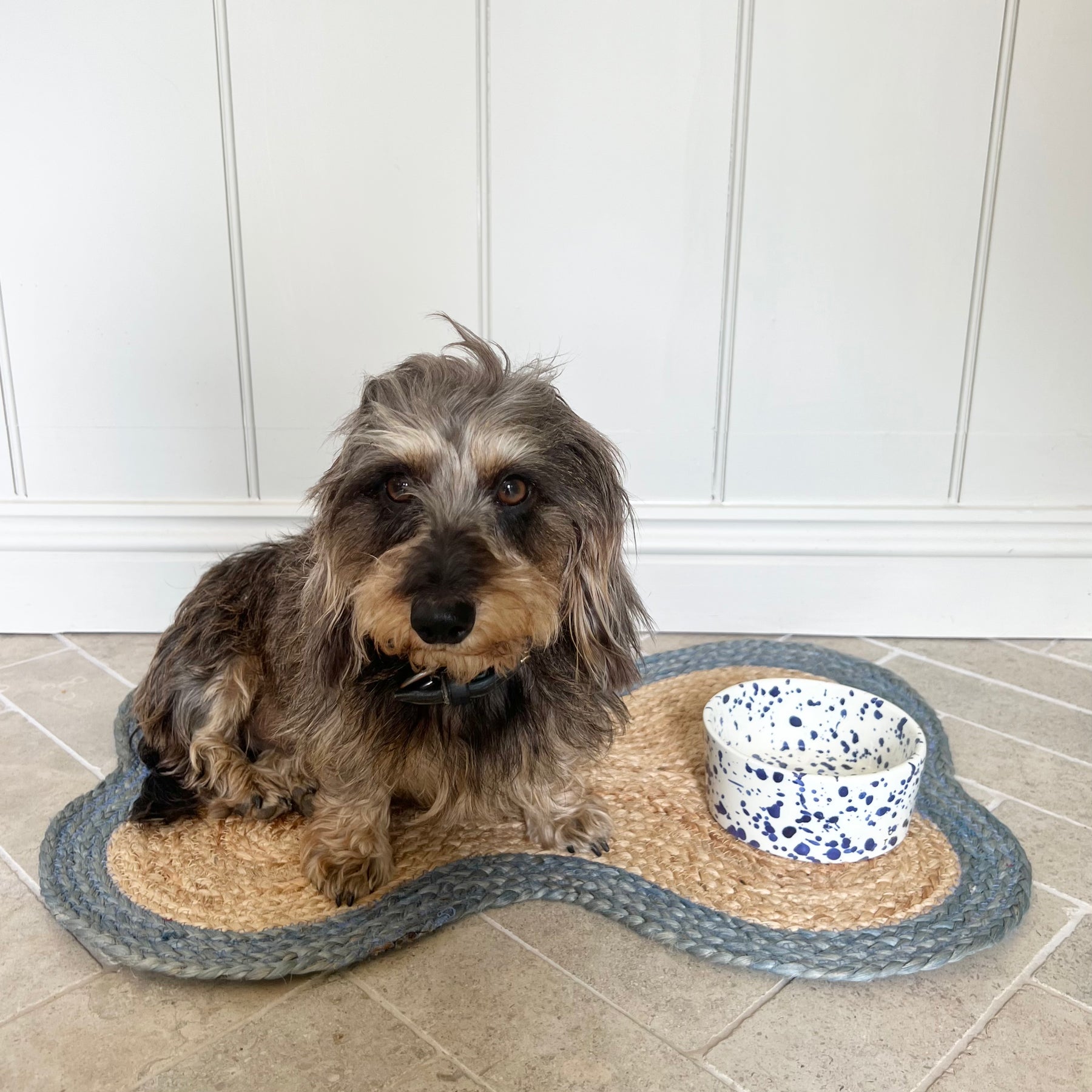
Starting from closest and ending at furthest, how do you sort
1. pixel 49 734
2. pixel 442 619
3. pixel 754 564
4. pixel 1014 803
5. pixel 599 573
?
pixel 442 619 → pixel 599 573 → pixel 1014 803 → pixel 49 734 → pixel 754 564

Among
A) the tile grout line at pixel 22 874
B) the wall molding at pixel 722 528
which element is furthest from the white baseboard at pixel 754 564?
the tile grout line at pixel 22 874

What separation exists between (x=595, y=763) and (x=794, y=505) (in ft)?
3.15

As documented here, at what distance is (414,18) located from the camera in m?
2.13

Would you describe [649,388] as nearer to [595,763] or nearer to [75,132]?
[595,763]

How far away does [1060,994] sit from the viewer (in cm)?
130

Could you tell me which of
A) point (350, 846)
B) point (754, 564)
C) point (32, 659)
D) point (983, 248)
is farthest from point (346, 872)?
point (983, 248)

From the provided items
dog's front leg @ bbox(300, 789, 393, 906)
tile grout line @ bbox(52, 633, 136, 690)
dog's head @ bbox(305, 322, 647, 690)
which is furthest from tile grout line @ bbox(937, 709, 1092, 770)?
tile grout line @ bbox(52, 633, 136, 690)

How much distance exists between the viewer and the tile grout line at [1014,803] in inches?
67.2

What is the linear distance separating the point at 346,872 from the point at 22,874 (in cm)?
53

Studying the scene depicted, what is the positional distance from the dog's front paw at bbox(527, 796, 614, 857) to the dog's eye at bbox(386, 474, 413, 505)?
60 cm

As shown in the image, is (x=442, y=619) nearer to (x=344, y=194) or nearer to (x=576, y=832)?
(x=576, y=832)

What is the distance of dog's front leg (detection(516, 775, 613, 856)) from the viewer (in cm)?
158

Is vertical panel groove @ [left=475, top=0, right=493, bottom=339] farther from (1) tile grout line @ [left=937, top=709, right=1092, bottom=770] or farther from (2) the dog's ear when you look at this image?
(1) tile grout line @ [left=937, top=709, right=1092, bottom=770]

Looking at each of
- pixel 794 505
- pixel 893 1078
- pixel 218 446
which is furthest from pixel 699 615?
pixel 893 1078
